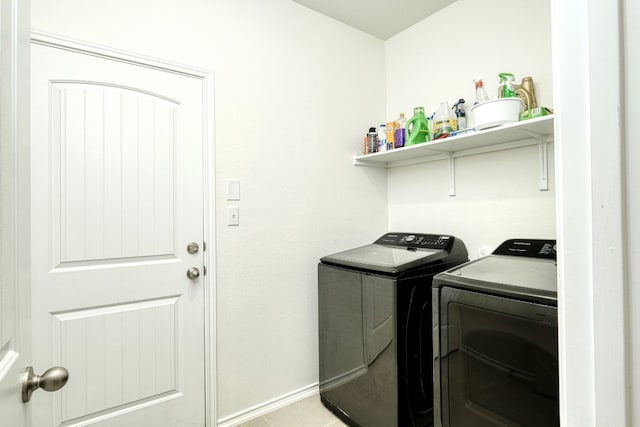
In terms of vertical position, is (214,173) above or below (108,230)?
above

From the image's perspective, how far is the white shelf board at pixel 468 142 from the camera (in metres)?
1.58

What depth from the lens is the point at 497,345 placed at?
1179 millimetres

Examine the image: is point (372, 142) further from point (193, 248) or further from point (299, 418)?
point (299, 418)

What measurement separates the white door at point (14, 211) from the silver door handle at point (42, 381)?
0.02m

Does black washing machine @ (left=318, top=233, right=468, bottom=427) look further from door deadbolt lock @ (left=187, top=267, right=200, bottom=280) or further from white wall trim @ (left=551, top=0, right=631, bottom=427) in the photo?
white wall trim @ (left=551, top=0, right=631, bottom=427)

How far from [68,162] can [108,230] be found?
35cm

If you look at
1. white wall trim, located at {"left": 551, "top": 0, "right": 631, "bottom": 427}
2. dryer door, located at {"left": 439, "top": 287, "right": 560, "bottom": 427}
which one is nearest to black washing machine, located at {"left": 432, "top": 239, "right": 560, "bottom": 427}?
dryer door, located at {"left": 439, "top": 287, "right": 560, "bottom": 427}

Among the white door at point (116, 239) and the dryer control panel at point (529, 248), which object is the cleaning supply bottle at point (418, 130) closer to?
the dryer control panel at point (529, 248)

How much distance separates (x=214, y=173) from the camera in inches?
70.8

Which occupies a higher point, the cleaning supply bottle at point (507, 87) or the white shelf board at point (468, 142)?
the cleaning supply bottle at point (507, 87)

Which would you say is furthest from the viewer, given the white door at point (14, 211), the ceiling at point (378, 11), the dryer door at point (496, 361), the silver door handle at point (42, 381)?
the ceiling at point (378, 11)

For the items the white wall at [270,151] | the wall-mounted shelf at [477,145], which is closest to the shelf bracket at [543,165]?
the wall-mounted shelf at [477,145]

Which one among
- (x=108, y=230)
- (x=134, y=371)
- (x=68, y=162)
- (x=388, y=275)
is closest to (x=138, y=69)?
(x=68, y=162)

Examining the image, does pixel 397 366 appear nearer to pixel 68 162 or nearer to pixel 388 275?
pixel 388 275
